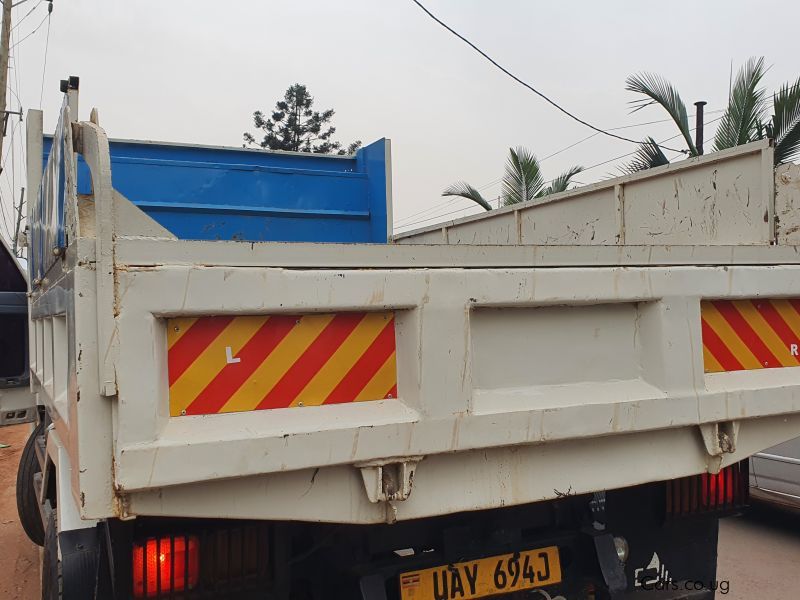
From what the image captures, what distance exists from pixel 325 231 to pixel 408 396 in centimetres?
277

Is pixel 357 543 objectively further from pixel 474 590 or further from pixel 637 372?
pixel 637 372

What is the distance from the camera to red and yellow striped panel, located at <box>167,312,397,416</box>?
150 centimetres

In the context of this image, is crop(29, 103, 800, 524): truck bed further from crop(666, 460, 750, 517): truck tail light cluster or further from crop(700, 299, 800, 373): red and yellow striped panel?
crop(666, 460, 750, 517): truck tail light cluster

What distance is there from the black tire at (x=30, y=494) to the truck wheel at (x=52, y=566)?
1484 mm

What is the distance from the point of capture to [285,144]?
85.3 feet

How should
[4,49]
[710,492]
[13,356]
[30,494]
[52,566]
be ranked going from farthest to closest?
[4,49], [13,356], [30,494], [710,492], [52,566]

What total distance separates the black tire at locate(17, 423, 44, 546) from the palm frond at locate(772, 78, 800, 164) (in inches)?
333

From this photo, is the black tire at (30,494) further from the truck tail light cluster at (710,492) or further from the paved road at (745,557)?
the truck tail light cluster at (710,492)

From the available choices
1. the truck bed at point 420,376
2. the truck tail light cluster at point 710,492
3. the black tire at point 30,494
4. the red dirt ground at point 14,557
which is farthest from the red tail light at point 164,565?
the red dirt ground at point 14,557

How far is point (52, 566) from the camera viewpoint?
2.08 meters

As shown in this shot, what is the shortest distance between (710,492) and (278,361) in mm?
1833

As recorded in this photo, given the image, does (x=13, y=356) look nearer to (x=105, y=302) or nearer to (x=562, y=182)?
(x=105, y=302)

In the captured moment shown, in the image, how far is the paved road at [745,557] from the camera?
414cm

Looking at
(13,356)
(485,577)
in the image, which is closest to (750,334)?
(485,577)
